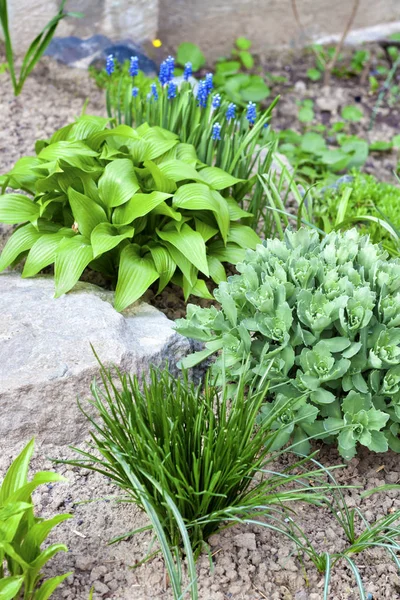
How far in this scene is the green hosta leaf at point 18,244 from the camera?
2.92 metres

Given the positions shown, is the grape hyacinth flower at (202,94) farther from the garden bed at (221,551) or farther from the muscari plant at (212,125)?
the garden bed at (221,551)

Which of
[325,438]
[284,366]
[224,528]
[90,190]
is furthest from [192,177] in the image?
[224,528]

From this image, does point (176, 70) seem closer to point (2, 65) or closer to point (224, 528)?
point (2, 65)

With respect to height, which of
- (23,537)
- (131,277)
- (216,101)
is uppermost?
(216,101)

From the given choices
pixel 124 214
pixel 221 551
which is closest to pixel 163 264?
pixel 124 214

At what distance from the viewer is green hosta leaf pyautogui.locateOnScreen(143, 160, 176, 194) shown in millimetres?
2889

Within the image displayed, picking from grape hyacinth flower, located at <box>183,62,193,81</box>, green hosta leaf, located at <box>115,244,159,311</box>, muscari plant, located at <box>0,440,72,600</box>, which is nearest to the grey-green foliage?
green hosta leaf, located at <box>115,244,159,311</box>

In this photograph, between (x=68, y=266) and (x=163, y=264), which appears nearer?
(x=68, y=266)

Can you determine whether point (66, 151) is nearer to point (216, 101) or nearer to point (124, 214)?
point (124, 214)

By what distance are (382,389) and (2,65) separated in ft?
10.9

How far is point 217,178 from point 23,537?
1.81 m

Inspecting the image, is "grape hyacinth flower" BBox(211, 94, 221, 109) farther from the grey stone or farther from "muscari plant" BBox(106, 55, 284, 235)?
the grey stone

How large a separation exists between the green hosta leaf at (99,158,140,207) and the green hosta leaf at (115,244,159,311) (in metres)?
0.20

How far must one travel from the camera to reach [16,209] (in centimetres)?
302
